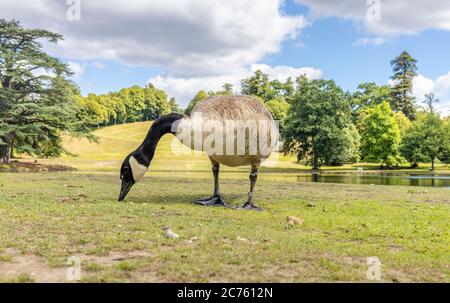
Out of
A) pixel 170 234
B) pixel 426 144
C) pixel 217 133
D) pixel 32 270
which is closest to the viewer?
pixel 32 270

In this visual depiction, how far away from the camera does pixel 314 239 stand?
8.49 metres

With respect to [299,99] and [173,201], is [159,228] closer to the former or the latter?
[173,201]

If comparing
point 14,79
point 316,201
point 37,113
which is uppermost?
point 14,79

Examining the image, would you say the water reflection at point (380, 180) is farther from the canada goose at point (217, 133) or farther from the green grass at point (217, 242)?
the canada goose at point (217, 133)

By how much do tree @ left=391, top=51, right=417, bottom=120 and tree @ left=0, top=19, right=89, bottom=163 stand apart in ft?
316

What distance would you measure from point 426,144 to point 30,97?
63230 millimetres

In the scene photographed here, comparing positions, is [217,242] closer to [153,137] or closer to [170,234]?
[170,234]

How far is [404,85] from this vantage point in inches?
4712

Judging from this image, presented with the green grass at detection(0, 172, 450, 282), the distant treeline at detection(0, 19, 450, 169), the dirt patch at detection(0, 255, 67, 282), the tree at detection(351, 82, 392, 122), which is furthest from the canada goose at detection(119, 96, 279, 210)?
Result: the tree at detection(351, 82, 392, 122)

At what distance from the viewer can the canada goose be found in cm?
1218

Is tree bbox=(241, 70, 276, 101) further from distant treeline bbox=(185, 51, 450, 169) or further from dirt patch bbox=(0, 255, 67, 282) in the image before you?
dirt patch bbox=(0, 255, 67, 282)

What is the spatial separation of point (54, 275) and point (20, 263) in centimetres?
100

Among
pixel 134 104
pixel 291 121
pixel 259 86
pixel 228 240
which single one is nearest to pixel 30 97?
pixel 291 121
